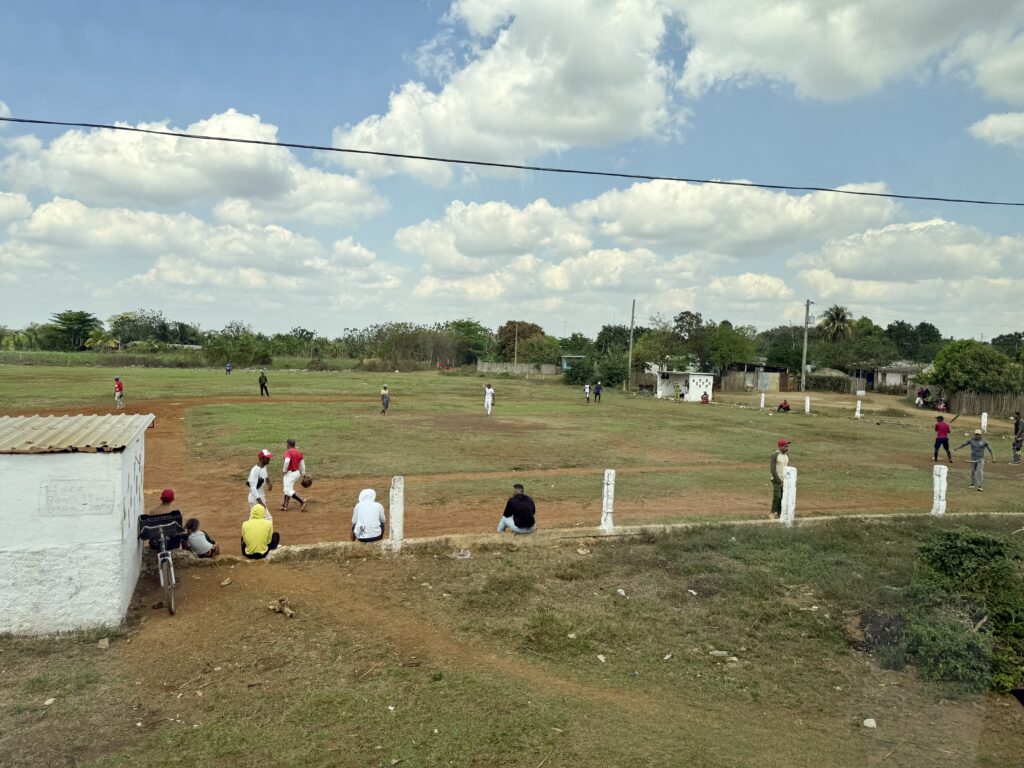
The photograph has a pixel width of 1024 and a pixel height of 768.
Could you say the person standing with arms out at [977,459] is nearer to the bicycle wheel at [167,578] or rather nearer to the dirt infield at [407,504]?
the dirt infield at [407,504]

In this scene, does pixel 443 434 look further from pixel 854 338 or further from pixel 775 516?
pixel 854 338

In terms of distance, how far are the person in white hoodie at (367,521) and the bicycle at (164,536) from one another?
2.35 m

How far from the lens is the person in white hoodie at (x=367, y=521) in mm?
9922

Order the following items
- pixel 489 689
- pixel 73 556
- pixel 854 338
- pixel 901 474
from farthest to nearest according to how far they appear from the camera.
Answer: pixel 854 338, pixel 901 474, pixel 73 556, pixel 489 689

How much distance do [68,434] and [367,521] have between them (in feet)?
13.1

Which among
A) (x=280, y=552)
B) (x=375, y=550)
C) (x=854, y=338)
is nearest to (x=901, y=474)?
(x=375, y=550)

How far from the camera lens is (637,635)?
7.48 meters

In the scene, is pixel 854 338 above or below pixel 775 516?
above

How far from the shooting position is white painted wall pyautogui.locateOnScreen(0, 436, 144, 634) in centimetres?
713

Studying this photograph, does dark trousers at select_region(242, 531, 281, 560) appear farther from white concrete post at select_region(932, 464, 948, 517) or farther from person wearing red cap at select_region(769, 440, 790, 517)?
white concrete post at select_region(932, 464, 948, 517)

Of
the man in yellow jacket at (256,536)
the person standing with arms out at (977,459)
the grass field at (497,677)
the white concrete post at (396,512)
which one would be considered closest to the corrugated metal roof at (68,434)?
the man in yellow jacket at (256,536)

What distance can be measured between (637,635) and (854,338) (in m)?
91.4

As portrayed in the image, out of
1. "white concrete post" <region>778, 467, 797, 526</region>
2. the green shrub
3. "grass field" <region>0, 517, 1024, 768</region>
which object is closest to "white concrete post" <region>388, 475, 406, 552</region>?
"grass field" <region>0, 517, 1024, 768</region>

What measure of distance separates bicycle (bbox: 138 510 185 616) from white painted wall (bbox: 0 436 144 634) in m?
0.49
